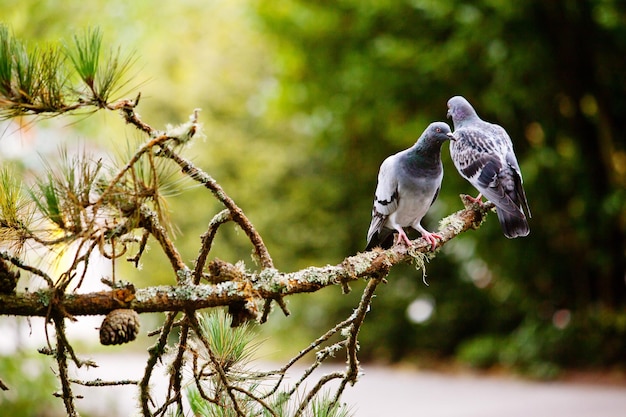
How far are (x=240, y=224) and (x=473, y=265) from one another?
8.68 m

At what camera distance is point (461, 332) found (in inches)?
414

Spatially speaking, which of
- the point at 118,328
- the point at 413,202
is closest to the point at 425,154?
the point at 413,202

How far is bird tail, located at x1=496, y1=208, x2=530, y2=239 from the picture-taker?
6.63 ft

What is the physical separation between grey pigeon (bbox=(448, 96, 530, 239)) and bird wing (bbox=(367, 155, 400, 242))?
0.23 metres

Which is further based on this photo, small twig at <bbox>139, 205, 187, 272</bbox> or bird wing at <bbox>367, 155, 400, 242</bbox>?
bird wing at <bbox>367, 155, 400, 242</bbox>

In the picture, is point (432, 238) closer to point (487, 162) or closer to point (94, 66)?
point (487, 162)

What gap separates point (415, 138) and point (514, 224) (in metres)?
5.27

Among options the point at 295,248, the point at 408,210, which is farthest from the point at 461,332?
the point at 408,210

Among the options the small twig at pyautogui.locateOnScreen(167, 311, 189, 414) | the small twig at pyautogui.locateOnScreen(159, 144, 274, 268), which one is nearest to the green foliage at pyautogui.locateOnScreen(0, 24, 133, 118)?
the small twig at pyautogui.locateOnScreen(159, 144, 274, 268)

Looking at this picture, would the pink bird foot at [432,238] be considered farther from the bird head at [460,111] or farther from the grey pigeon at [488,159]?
the bird head at [460,111]

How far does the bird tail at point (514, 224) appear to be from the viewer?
2.02 meters

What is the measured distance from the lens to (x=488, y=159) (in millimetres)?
2227

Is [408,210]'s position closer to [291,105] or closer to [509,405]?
[509,405]

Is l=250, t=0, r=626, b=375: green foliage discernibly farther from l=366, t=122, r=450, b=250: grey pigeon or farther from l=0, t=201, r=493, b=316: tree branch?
l=0, t=201, r=493, b=316: tree branch
